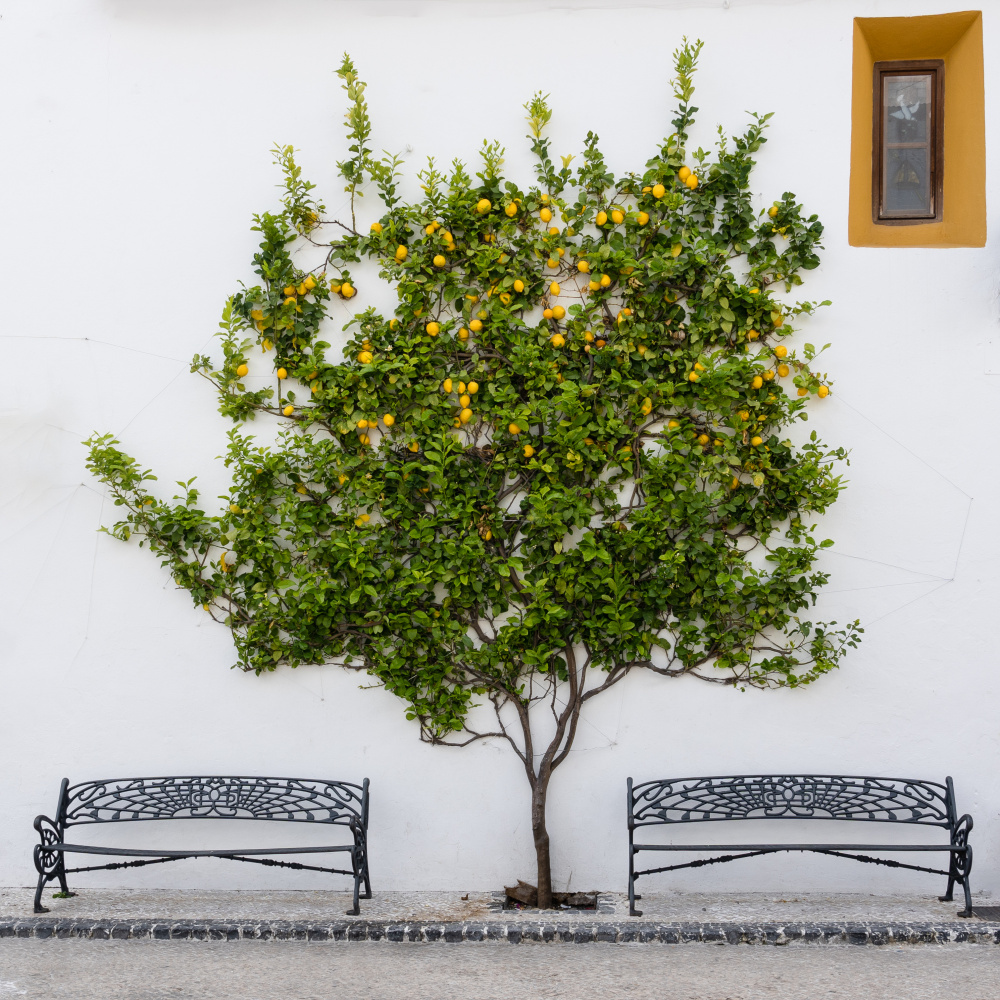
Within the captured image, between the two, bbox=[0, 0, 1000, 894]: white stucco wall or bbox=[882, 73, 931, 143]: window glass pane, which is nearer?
bbox=[0, 0, 1000, 894]: white stucco wall

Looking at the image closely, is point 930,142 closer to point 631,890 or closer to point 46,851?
point 631,890

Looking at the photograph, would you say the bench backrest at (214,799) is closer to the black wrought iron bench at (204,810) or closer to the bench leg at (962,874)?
the black wrought iron bench at (204,810)

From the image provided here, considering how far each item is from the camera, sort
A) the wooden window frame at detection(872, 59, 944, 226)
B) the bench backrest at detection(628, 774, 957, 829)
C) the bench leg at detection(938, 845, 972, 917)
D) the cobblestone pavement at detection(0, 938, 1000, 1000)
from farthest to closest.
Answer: the wooden window frame at detection(872, 59, 944, 226)
the bench backrest at detection(628, 774, 957, 829)
the bench leg at detection(938, 845, 972, 917)
the cobblestone pavement at detection(0, 938, 1000, 1000)

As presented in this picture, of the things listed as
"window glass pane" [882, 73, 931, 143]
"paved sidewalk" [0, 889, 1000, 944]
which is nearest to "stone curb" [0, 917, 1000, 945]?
"paved sidewalk" [0, 889, 1000, 944]

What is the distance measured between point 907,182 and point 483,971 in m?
3.53

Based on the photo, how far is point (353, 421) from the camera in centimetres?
350

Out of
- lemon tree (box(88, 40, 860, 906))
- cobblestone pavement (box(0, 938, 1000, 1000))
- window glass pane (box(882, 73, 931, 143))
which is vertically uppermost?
window glass pane (box(882, 73, 931, 143))

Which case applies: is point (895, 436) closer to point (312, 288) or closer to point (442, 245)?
A: point (442, 245)

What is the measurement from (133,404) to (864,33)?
136 inches

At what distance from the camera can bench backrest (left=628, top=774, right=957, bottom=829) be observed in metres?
3.27

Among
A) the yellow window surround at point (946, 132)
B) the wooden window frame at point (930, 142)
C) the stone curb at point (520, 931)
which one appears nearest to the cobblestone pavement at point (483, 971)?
the stone curb at point (520, 931)

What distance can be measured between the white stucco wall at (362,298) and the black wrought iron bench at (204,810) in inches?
3.9

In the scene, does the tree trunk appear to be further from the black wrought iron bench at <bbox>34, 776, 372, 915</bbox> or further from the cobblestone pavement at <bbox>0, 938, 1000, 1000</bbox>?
the black wrought iron bench at <bbox>34, 776, 372, 915</bbox>

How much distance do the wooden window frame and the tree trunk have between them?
2.74m
